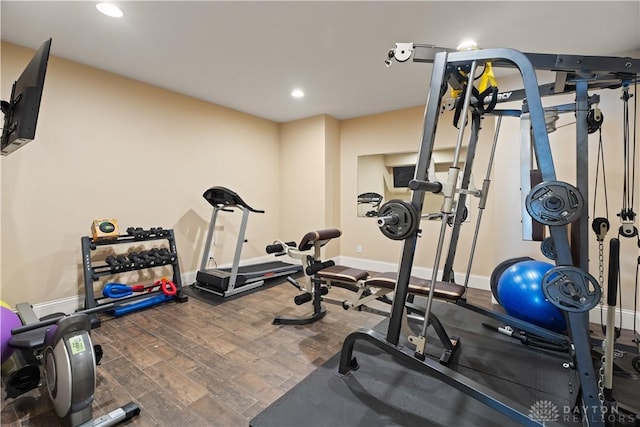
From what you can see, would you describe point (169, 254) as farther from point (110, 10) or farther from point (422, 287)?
point (422, 287)

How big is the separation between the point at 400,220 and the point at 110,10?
8.42 feet

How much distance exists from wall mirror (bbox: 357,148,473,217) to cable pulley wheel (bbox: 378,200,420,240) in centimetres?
286

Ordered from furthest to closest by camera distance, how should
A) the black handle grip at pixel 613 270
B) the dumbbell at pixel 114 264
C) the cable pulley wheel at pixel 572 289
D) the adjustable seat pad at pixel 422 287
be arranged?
the dumbbell at pixel 114 264 → the adjustable seat pad at pixel 422 287 → the black handle grip at pixel 613 270 → the cable pulley wheel at pixel 572 289

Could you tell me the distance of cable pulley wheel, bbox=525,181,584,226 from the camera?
1262 mm

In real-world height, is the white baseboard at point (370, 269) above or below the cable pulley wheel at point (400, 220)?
below

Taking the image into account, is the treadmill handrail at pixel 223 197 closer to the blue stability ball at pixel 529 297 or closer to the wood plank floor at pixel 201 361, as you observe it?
the wood plank floor at pixel 201 361

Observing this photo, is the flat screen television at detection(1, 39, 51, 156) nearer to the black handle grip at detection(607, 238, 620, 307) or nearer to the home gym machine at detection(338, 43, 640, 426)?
the home gym machine at detection(338, 43, 640, 426)

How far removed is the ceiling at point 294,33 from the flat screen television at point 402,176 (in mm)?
1426

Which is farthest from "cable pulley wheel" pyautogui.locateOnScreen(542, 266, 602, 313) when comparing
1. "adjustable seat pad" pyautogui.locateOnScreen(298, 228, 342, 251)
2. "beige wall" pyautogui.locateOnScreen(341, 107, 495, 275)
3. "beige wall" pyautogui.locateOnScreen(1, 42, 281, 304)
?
"beige wall" pyautogui.locateOnScreen(1, 42, 281, 304)

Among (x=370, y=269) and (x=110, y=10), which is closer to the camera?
(x=110, y=10)

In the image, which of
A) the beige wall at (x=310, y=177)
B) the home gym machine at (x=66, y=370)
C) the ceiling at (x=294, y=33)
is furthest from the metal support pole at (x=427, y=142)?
the beige wall at (x=310, y=177)

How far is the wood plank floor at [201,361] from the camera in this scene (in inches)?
61.3

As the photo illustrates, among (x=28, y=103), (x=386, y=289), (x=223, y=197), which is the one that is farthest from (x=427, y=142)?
(x=223, y=197)

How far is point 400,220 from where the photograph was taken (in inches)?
59.5
